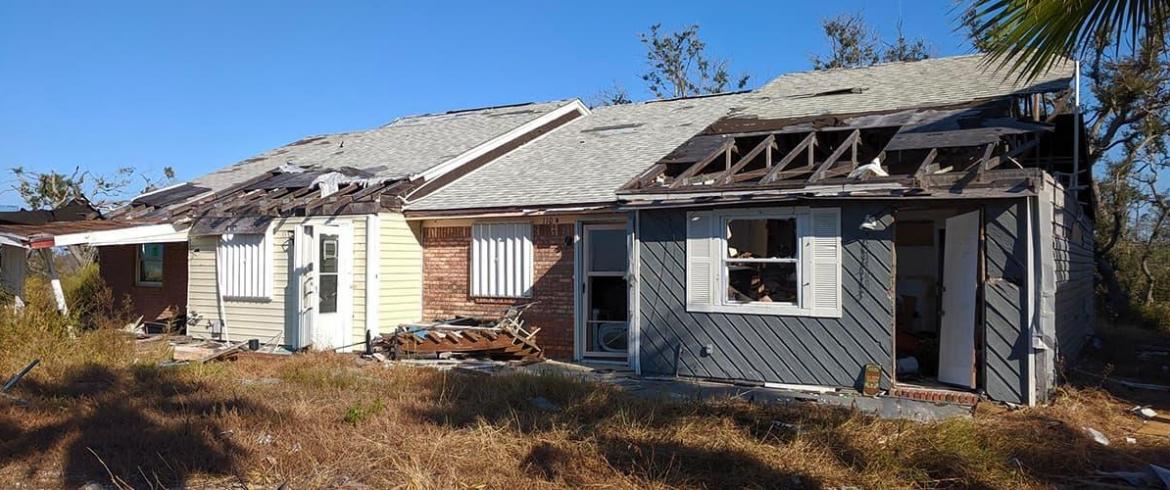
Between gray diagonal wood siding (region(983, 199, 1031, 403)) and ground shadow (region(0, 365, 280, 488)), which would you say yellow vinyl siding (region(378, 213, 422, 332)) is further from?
gray diagonal wood siding (region(983, 199, 1031, 403))

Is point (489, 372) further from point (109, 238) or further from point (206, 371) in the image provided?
point (109, 238)

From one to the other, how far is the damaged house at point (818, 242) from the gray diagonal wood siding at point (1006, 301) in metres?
0.02

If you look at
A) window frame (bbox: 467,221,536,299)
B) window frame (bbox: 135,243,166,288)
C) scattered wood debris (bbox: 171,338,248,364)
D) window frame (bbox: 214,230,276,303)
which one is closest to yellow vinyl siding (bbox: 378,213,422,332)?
Answer: window frame (bbox: 467,221,536,299)

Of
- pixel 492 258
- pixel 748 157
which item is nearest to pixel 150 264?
pixel 492 258

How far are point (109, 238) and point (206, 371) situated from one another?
5045 millimetres

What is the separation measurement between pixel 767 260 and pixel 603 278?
3611mm

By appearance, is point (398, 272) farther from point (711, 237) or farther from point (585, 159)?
point (711, 237)

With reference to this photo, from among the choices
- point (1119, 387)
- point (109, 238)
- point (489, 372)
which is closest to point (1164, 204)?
point (1119, 387)

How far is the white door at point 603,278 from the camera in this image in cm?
1315

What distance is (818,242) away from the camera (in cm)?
1029

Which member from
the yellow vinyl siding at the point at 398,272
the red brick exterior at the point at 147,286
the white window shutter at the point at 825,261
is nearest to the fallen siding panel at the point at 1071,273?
the white window shutter at the point at 825,261

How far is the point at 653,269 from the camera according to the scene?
1149cm

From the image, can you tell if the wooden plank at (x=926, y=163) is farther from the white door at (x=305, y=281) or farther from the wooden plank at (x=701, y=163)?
the white door at (x=305, y=281)

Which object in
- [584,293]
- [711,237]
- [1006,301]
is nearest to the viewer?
[1006,301]
